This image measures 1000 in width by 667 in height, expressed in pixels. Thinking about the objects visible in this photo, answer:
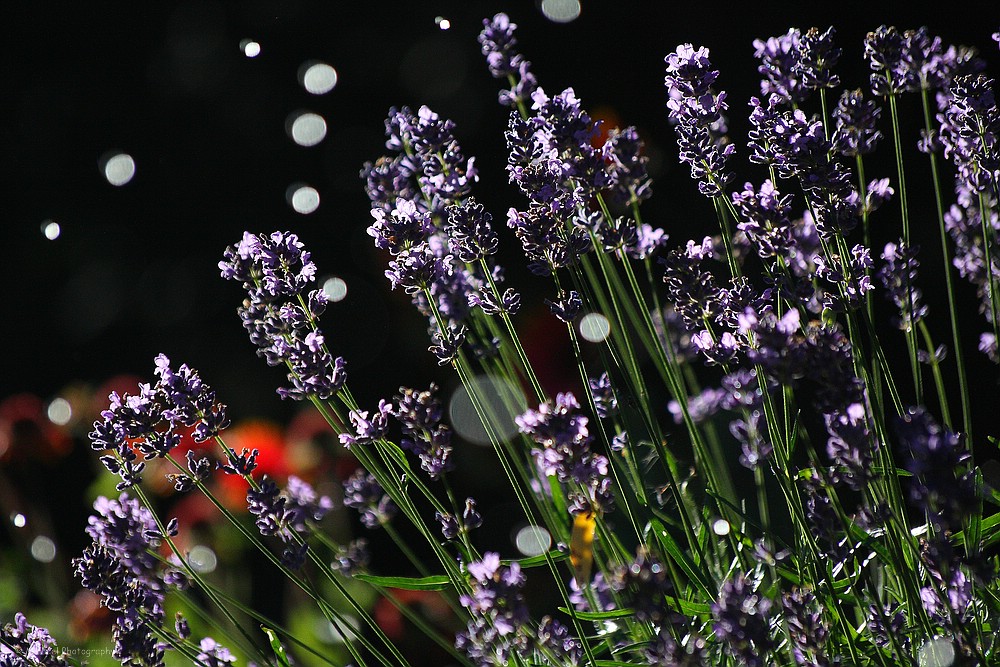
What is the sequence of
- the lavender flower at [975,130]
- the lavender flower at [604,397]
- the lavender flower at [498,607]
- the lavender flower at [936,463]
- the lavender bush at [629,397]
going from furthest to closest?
the lavender flower at [604,397] < the lavender flower at [975,130] < the lavender bush at [629,397] < the lavender flower at [498,607] < the lavender flower at [936,463]

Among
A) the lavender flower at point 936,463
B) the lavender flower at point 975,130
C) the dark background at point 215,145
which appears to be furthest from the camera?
the dark background at point 215,145

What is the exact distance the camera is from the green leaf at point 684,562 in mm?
805

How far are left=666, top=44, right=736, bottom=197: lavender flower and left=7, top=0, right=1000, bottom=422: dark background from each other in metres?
1.38

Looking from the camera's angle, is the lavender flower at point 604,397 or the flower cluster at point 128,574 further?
the lavender flower at point 604,397

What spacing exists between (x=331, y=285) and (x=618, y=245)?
1241 mm

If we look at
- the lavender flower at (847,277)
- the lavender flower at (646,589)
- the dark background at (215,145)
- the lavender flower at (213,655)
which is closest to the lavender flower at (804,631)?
the lavender flower at (646,589)

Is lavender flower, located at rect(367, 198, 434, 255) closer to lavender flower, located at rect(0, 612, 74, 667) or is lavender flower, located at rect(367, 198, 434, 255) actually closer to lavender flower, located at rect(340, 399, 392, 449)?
lavender flower, located at rect(340, 399, 392, 449)

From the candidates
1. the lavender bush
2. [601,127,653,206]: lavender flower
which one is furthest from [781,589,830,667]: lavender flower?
[601,127,653,206]: lavender flower

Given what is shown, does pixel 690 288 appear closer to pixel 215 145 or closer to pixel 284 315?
pixel 284 315

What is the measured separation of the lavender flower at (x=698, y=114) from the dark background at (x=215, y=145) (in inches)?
54.2

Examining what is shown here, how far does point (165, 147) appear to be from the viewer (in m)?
2.50

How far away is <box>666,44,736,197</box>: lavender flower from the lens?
775mm

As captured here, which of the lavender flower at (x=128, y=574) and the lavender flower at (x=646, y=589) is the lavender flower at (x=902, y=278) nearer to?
the lavender flower at (x=646, y=589)

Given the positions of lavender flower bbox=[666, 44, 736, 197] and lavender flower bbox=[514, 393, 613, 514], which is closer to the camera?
lavender flower bbox=[514, 393, 613, 514]
